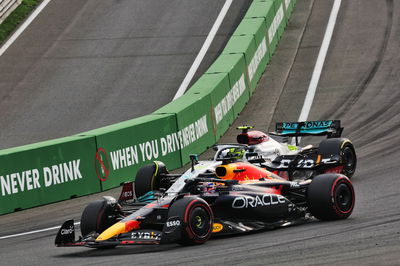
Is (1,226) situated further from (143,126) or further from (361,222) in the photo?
(361,222)

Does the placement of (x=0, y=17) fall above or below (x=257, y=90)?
above

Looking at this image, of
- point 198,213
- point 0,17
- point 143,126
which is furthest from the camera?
point 0,17

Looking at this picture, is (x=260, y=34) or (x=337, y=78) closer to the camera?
(x=337, y=78)

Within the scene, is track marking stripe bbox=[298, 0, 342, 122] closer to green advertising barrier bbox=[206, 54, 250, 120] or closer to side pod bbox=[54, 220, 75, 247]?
green advertising barrier bbox=[206, 54, 250, 120]

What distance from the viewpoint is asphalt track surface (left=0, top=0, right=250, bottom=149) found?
91.6 ft

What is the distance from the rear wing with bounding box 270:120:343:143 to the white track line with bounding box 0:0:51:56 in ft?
60.1

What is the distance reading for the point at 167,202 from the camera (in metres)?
13.2

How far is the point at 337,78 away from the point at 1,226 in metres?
14.9

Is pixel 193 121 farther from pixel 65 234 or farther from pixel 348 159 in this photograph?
pixel 65 234

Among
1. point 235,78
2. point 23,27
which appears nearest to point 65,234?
point 235,78

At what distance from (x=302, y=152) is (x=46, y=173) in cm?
561

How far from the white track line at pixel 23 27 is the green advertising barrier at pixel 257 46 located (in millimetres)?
9517

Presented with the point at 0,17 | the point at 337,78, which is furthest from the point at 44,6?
the point at 337,78

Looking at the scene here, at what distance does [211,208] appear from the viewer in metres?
13.2
